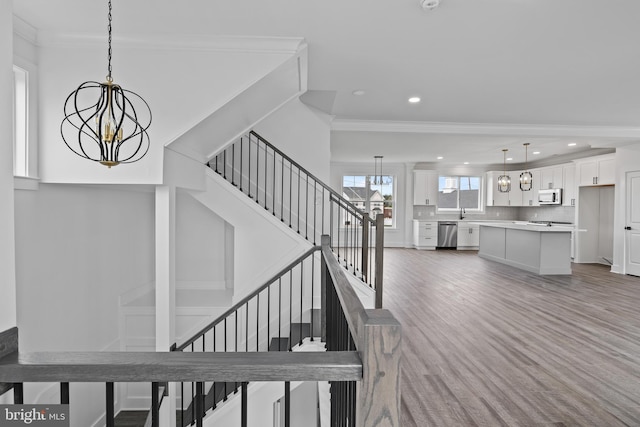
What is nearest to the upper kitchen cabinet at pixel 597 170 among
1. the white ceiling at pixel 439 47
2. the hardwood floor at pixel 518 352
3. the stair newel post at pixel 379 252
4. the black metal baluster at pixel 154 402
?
the white ceiling at pixel 439 47

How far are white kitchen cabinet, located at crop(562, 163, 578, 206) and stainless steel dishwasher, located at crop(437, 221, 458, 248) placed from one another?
2.98m

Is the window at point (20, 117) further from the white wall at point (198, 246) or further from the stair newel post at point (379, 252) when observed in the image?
the stair newel post at point (379, 252)

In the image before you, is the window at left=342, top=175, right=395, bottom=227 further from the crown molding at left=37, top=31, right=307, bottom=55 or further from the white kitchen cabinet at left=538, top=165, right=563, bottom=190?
the crown molding at left=37, top=31, right=307, bottom=55

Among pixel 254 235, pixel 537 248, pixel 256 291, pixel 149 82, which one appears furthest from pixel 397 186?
pixel 149 82

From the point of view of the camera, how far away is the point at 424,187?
1102 centimetres

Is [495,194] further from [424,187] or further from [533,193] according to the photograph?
[424,187]

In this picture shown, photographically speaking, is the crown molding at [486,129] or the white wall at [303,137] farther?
the crown molding at [486,129]

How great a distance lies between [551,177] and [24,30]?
11.1 meters

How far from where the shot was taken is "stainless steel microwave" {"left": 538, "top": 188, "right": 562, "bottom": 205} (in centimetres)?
907

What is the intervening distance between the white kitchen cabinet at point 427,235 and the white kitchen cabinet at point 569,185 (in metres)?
3.44

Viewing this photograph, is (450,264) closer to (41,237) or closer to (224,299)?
(224,299)

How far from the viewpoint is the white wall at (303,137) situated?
516 cm

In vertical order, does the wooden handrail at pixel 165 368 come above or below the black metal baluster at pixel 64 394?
above

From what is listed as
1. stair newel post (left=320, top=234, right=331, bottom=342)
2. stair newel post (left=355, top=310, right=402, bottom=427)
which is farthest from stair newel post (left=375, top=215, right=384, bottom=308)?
stair newel post (left=355, top=310, right=402, bottom=427)
